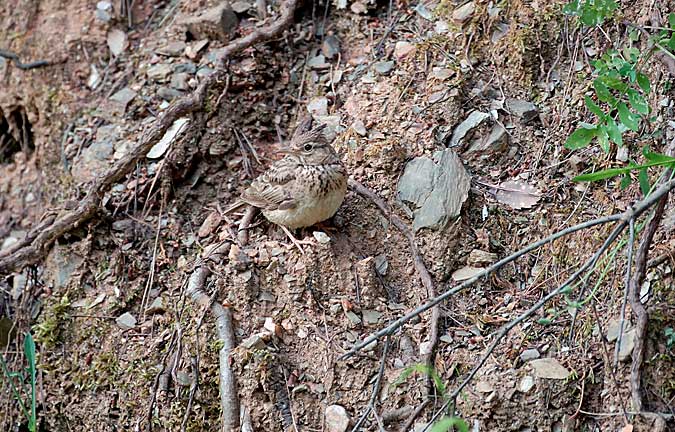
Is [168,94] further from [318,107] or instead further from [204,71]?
[318,107]

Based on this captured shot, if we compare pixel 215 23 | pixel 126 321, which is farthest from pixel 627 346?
pixel 215 23

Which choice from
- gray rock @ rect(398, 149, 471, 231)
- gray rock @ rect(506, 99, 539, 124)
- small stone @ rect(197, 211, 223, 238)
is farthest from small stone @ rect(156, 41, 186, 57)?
gray rock @ rect(506, 99, 539, 124)

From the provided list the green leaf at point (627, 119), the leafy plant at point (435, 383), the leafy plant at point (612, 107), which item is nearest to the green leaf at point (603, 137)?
the leafy plant at point (612, 107)

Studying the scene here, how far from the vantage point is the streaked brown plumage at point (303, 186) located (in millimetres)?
5418

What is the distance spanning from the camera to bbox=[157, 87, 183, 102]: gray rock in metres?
6.59

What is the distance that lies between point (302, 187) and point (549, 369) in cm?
178

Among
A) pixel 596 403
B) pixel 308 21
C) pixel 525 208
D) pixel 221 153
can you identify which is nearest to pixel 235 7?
pixel 308 21

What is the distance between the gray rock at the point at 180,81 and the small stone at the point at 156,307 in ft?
5.35

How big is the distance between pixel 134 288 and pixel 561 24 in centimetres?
319

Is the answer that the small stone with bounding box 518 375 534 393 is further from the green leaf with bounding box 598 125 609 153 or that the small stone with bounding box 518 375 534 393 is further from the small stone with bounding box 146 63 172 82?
the small stone with bounding box 146 63 172 82

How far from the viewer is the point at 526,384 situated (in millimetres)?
4746

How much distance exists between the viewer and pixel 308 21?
688 cm

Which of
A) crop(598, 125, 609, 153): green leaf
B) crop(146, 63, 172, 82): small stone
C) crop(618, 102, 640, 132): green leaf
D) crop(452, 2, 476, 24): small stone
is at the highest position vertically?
crop(618, 102, 640, 132): green leaf

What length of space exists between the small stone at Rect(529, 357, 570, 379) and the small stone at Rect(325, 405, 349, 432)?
1034 mm
